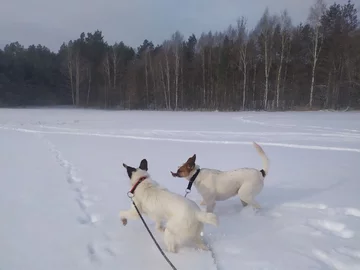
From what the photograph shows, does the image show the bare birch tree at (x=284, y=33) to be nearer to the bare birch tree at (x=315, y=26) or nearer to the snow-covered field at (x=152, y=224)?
the bare birch tree at (x=315, y=26)

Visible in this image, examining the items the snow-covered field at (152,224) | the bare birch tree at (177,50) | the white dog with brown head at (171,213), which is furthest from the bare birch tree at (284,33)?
the white dog with brown head at (171,213)

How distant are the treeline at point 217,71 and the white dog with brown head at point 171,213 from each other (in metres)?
31.1

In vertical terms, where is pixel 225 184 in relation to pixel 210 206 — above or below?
above

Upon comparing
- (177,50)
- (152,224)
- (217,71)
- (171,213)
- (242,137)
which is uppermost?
(177,50)

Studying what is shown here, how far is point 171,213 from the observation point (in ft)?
10.3

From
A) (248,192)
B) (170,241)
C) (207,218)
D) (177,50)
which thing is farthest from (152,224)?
→ (177,50)

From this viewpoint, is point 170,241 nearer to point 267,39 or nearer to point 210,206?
point 210,206

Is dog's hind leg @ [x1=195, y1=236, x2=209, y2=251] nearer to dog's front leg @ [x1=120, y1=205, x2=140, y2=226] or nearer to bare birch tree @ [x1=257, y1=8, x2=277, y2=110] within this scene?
dog's front leg @ [x1=120, y1=205, x2=140, y2=226]

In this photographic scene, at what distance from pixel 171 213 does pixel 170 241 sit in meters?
0.30

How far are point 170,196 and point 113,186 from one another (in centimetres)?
263

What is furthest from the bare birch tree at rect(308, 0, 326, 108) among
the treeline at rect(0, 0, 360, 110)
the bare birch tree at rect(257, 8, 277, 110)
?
the bare birch tree at rect(257, 8, 277, 110)

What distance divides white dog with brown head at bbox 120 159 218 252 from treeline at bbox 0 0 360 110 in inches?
1225

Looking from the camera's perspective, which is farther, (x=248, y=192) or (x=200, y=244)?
(x=248, y=192)

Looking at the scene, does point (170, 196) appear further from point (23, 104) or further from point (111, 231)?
point (23, 104)
